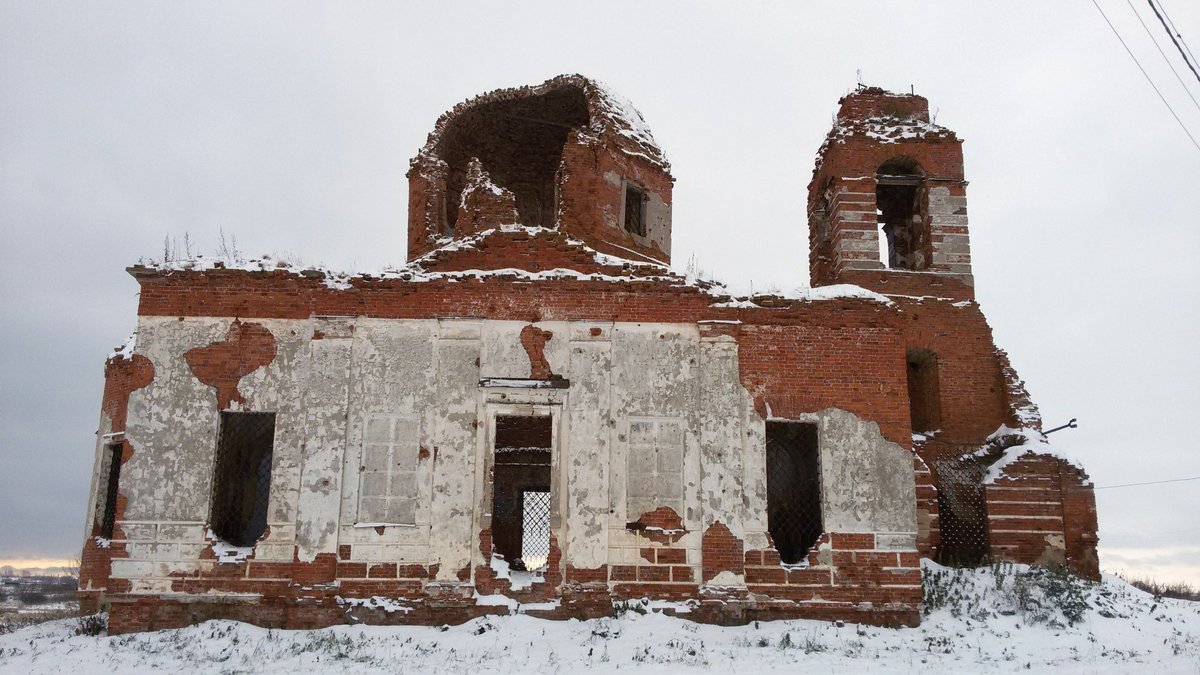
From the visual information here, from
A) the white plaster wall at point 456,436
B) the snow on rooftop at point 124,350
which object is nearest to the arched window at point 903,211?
the white plaster wall at point 456,436

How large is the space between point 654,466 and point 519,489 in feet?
17.3

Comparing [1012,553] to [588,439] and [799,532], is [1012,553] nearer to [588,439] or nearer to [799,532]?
[799,532]

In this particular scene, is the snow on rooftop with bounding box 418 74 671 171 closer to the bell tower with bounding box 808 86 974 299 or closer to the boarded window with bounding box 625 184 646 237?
the boarded window with bounding box 625 184 646 237

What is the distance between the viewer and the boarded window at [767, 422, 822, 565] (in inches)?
493

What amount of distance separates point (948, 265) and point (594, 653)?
31.7 feet

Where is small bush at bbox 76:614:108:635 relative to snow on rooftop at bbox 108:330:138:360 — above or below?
below

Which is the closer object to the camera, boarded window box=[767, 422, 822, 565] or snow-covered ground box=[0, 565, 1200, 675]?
snow-covered ground box=[0, 565, 1200, 675]

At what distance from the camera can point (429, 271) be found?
11.8 meters

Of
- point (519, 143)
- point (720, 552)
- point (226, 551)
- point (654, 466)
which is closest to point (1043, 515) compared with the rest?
point (720, 552)

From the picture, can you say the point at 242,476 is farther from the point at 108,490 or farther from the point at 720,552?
the point at 720,552

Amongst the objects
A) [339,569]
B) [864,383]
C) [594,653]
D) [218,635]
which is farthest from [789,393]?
[218,635]

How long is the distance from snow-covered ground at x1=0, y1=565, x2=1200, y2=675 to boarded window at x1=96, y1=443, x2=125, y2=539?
1.83 m

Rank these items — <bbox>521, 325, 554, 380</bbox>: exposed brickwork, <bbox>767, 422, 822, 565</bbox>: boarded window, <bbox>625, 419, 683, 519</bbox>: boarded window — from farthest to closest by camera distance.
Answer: <bbox>767, 422, 822, 565</bbox>: boarded window → <bbox>521, 325, 554, 380</bbox>: exposed brickwork → <bbox>625, 419, 683, 519</bbox>: boarded window

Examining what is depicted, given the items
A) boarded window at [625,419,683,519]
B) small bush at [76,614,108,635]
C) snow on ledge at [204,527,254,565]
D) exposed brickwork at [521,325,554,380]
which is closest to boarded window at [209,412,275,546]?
snow on ledge at [204,527,254,565]
